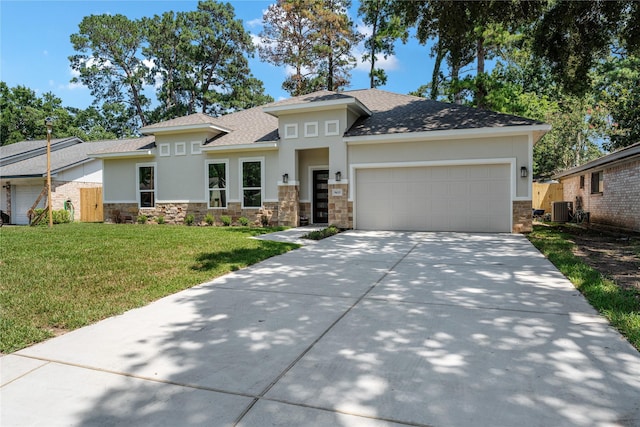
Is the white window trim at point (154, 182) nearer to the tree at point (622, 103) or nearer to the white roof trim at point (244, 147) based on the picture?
the white roof trim at point (244, 147)

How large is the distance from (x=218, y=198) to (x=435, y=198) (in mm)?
8371

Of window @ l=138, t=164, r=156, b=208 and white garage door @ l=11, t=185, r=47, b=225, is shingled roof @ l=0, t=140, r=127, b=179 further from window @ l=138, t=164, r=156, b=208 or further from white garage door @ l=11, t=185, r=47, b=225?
window @ l=138, t=164, r=156, b=208

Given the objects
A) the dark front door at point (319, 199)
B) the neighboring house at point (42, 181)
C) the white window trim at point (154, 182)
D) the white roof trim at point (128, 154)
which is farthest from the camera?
the neighboring house at point (42, 181)

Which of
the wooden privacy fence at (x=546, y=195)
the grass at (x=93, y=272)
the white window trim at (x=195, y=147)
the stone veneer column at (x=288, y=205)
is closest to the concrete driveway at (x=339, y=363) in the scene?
the grass at (x=93, y=272)

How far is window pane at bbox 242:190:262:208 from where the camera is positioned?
14.6m

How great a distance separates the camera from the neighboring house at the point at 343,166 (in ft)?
37.5

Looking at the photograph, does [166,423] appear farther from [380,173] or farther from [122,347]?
[380,173]

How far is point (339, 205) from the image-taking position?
42.6ft

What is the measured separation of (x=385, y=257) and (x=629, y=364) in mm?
4750

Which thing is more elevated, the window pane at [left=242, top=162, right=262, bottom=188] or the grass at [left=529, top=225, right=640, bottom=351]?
the window pane at [left=242, top=162, right=262, bottom=188]

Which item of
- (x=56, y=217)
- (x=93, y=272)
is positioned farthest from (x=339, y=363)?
(x=56, y=217)

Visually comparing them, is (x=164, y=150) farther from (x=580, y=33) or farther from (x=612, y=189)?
(x=612, y=189)

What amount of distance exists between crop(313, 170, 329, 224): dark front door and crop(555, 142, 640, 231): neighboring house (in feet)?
31.5

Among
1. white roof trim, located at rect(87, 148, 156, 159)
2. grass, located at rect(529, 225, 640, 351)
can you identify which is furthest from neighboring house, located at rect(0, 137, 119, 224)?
grass, located at rect(529, 225, 640, 351)
